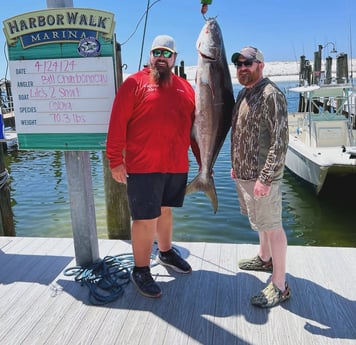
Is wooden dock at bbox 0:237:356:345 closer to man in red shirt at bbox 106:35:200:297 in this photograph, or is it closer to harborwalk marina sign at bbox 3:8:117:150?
man in red shirt at bbox 106:35:200:297

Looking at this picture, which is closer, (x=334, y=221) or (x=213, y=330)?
(x=213, y=330)

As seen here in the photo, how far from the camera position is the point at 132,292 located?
3059 millimetres

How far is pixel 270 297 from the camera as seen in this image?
279 cm

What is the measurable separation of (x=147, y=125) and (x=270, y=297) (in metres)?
1.48

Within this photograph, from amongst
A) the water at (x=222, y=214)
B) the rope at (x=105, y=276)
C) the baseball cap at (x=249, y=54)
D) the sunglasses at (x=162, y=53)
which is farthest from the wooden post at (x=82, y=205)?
the water at (x=222, y=214)

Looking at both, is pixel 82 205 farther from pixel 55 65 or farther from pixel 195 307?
pixel 195 307

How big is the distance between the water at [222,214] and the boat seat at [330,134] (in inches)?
44.8

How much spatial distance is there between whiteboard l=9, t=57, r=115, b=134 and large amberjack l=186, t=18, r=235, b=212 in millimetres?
732

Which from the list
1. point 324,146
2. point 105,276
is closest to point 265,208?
point 105,276

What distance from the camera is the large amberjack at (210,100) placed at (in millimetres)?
2713

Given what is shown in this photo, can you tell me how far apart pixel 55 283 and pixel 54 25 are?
6.62ft

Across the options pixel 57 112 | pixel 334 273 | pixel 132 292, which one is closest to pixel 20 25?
pixel 57 112

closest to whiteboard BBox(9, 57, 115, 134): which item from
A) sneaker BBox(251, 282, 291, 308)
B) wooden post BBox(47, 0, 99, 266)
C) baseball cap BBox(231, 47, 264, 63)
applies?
wooden post BBox(47, 0, 99, 266)

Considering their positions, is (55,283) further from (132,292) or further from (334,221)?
(334,221)
